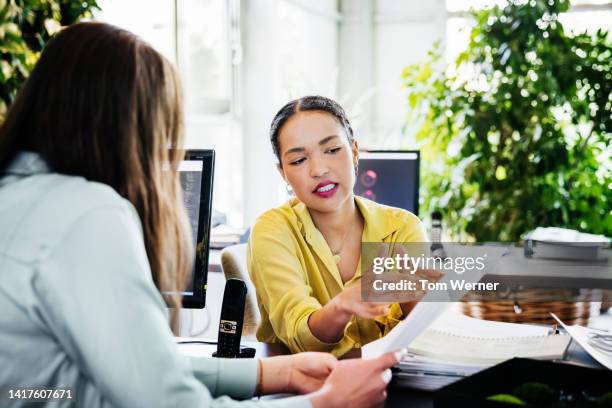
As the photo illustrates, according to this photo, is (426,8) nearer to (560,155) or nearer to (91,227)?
(560,155)

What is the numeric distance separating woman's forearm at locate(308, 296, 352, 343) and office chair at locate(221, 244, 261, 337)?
455 mm

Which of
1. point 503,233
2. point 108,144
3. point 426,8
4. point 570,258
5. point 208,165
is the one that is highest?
point 426,8

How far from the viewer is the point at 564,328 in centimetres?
139

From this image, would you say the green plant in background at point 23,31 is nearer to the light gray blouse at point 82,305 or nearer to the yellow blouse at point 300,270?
the yellow blouse at point 300,270

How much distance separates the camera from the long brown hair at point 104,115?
0.91m

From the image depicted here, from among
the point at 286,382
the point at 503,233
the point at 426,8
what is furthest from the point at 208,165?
the point at 426,8

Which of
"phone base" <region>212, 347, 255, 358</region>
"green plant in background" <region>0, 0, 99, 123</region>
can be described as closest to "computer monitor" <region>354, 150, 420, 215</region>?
"green plant in background" <region>0, 0, 99, 123</region>

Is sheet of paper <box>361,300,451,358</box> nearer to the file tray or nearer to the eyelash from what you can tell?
the file tray

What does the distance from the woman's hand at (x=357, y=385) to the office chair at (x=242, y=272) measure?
77 centimetres

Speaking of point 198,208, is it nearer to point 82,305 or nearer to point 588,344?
point 82,305

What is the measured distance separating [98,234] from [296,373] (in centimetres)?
51

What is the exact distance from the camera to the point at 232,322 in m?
1.45

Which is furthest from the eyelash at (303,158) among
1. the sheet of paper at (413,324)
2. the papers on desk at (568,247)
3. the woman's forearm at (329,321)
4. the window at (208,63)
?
the window at (208,63)

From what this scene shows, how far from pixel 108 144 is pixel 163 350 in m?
0.29
